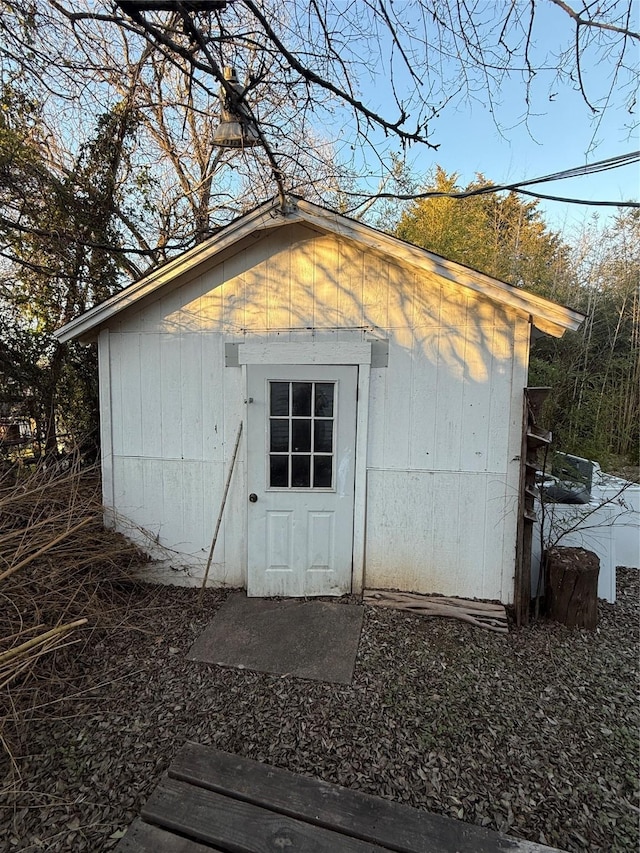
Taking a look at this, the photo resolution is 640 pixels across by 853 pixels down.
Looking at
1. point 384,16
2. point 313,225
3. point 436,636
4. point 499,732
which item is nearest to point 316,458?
point 436,636

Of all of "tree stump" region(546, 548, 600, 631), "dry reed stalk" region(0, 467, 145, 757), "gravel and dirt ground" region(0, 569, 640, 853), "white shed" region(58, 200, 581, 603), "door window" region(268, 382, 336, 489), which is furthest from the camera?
"door window" region(268, 382, 336, 489)

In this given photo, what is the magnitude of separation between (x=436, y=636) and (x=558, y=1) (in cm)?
444

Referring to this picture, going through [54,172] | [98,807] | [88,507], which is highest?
[54,172]

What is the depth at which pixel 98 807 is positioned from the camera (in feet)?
6.61

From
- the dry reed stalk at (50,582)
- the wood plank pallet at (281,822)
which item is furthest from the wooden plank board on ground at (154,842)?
the dry reed stalk at (50,582)

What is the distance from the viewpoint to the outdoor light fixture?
2752mm

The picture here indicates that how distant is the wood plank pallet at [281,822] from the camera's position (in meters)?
1.74

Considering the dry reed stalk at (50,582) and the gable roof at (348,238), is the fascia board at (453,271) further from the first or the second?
the dry reed stalk at (50,582)

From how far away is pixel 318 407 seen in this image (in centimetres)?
389

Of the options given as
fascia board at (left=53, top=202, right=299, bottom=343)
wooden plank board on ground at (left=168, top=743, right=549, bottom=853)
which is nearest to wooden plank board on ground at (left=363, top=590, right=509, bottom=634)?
wooden plank board on ground at (left=168, top=743, right=549, bottom=853)

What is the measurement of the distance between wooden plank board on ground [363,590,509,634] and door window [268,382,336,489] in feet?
3.83

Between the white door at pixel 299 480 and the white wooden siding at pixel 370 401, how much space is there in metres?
0.20

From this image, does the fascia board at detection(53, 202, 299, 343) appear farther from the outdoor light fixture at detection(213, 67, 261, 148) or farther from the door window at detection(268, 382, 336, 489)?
the door window at detection(268, 382, 336, 489)

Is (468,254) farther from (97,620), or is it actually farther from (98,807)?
(98,807)
